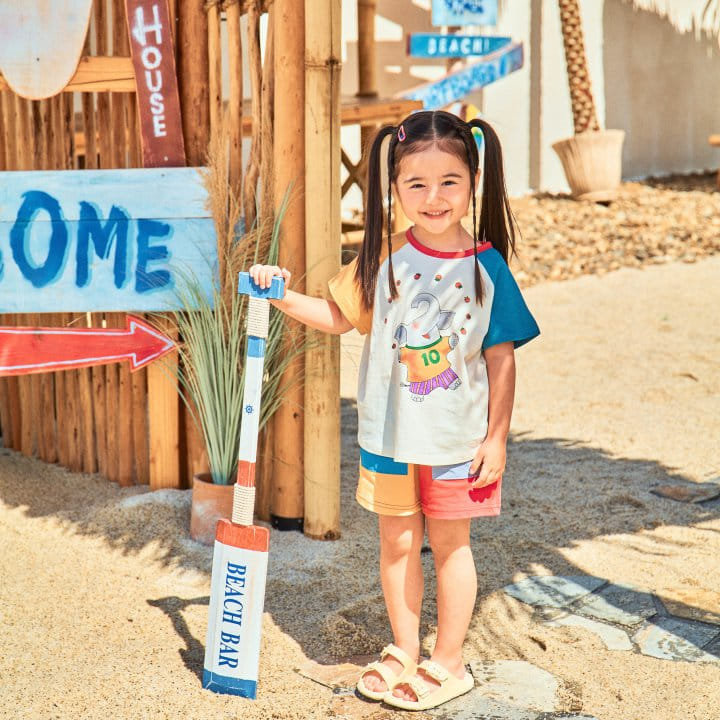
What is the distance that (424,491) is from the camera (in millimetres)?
2785

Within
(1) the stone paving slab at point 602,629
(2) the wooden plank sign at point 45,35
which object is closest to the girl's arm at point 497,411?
(1) the stone paving slab at point 602,629

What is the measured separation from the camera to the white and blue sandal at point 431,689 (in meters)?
2.79

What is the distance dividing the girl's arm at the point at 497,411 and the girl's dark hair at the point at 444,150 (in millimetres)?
165

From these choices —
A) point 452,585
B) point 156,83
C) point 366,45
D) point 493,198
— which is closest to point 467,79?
point 366,45

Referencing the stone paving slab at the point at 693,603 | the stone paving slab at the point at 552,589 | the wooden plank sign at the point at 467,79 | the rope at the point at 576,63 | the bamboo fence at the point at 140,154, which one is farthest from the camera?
the rope at the point at 576,63

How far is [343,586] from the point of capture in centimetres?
357

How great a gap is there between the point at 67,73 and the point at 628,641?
2817mm

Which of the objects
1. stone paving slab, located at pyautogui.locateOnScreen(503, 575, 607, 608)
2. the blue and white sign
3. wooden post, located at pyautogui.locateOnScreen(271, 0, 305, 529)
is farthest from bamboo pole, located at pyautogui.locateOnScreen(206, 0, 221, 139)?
the blue and white sign

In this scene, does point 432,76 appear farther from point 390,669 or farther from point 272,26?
point 390,669

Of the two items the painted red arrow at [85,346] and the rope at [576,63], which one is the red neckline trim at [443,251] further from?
the rope at [576,63]

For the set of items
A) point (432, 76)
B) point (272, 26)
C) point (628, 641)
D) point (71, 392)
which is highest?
point (432, 76)

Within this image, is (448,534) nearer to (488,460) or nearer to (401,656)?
(488,460)

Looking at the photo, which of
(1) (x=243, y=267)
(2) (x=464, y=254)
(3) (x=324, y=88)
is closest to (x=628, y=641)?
(2) (x=464, y=254)

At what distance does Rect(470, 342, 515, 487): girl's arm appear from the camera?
8.94ft
